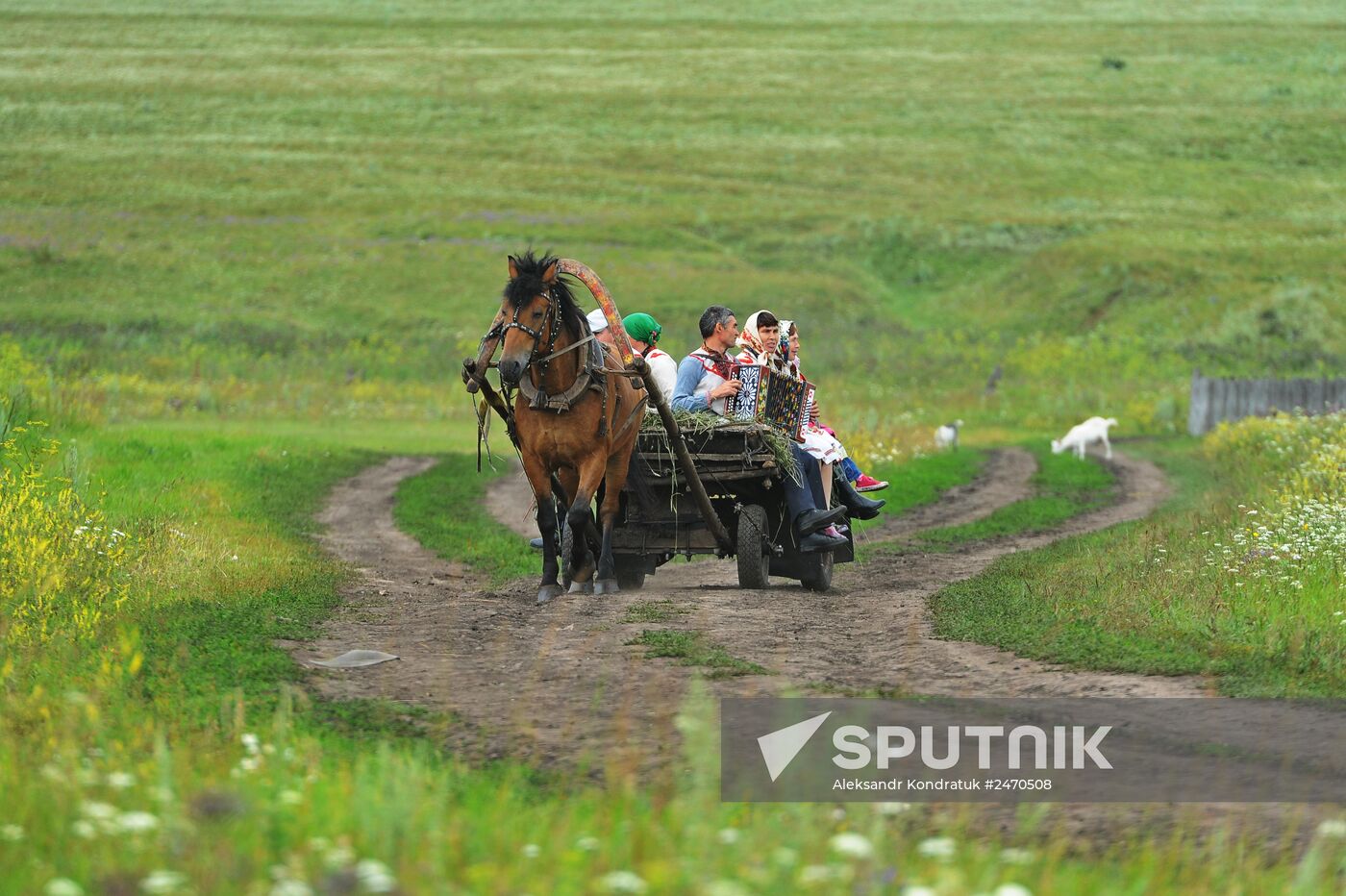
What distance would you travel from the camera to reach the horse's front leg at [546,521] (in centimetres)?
1253

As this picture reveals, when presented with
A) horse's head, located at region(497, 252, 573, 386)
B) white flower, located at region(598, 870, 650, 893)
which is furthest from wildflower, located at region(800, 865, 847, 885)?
horse's head, located at region(497, 252, 573, 386)

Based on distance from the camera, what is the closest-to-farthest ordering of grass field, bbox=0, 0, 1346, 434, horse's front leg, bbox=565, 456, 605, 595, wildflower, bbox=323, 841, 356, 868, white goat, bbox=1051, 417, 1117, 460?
wildflower, bbox=323, 841, 356, 868 < horse's front leg, bbox=565, 456, 605, 595 < white goat, bbox=1051, 417, 1117, 460 < grass field, bbox=0, 0, 1346, 434

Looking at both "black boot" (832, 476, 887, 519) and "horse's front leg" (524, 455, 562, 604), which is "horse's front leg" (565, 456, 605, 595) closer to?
"horse's front leg" (524, 455, 562, 604)

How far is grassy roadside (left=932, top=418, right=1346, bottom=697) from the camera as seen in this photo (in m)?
8.78

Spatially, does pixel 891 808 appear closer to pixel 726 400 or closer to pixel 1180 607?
pixel 1180 607

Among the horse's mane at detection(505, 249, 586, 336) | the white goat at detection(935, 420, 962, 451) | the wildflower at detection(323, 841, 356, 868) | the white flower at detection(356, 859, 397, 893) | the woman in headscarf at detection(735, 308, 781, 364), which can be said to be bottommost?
the white goat at detection(935, 420, 962, 451)

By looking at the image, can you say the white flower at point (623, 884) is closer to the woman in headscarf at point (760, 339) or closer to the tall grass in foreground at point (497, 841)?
A: the tall grass in foreground at point (497, 841)

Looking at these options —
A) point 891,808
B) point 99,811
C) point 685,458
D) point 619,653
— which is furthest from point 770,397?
point 99,811

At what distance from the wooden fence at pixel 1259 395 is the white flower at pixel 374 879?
32.3 metres

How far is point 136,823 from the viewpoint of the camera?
411cm

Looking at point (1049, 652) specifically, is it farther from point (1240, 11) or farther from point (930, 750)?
point (1240, 11)

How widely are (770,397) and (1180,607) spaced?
161 inches

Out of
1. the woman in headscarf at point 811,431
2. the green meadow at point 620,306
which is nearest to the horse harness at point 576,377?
the woman in headscarf at point 811,431

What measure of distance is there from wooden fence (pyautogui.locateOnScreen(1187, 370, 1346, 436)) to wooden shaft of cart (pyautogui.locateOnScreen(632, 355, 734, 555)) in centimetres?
2382
